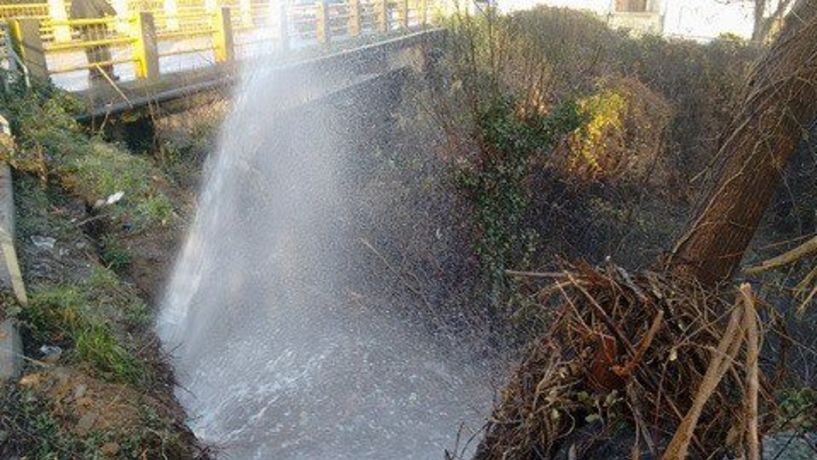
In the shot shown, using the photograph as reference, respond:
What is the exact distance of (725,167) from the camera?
5.37 meters

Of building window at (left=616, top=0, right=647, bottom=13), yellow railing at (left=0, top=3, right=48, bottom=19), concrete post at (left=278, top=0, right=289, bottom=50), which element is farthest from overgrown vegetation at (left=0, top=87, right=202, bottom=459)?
building window at (left=616, top=0, right=647, bottom=13)

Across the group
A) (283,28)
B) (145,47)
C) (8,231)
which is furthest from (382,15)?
(8,231)

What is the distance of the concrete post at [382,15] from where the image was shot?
1802cm

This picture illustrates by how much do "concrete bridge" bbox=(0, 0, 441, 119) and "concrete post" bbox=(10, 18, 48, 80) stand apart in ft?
0.04

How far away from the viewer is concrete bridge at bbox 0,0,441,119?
8.55 metres

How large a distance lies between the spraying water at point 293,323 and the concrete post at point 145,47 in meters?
1.45

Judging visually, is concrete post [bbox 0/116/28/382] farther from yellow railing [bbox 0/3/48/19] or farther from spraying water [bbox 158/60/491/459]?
yellow railing [bbox 0/3/48/19]

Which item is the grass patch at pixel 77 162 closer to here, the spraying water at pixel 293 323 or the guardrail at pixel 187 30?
the spraying water at pixel 293 323

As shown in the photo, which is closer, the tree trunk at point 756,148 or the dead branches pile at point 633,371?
the dead branches pile at point 633,371

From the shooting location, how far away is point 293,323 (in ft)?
25.8

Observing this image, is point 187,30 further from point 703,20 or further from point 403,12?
point 703,20

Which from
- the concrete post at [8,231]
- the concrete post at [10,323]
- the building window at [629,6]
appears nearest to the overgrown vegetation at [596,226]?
the concrete post at [10,323]

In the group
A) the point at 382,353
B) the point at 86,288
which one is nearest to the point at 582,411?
the point at 86,288

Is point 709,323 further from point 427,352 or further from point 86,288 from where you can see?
point 427,352
